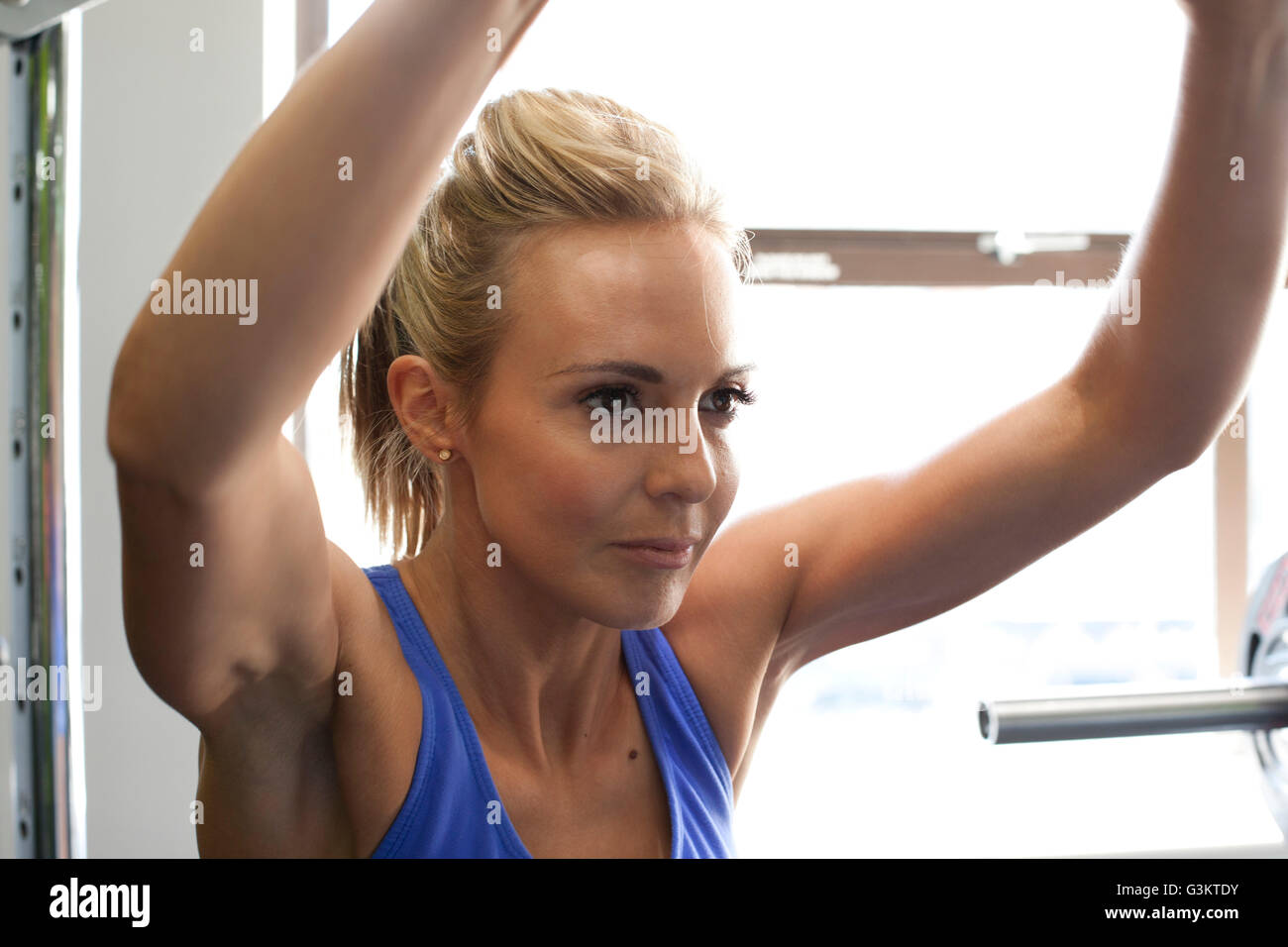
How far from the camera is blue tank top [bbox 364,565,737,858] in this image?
53 centimetres

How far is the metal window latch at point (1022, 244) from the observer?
58.6 inches

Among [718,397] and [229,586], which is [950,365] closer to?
[718,397]

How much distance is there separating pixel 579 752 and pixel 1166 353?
42cm

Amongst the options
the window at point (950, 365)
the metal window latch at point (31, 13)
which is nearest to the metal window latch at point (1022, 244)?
the window at point (950, 365)

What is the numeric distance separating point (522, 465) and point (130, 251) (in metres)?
0.83

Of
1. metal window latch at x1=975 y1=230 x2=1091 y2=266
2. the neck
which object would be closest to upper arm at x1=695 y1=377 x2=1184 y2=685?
the neck

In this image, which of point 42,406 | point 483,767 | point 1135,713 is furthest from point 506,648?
point 1135,713

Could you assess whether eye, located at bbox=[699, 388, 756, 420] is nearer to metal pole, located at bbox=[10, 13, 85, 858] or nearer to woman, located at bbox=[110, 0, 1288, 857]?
woman, located at bbox=[110, 0, 1288, 857]

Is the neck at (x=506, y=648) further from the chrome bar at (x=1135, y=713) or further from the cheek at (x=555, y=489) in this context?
the chrome bar at (x=1135, y=713)

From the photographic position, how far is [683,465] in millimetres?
507

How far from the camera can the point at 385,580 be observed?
58 cm

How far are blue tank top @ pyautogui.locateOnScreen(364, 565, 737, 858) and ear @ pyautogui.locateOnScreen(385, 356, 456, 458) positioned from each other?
0.08m
